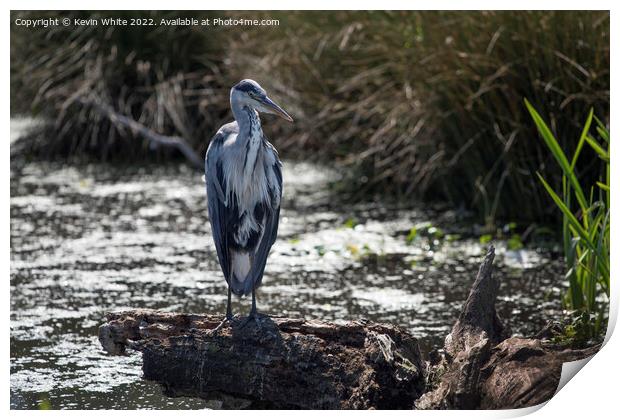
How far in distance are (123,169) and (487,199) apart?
2419 mm

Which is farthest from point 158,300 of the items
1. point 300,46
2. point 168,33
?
point 168,33

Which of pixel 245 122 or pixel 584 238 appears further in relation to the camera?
pixel 584 238

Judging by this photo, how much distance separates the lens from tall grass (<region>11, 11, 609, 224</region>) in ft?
15.7

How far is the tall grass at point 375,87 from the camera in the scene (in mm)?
4793

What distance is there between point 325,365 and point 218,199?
2.07ft

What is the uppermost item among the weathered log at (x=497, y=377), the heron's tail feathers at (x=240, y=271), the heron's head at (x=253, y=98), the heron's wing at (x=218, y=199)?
the heron's head at (x=253, y=98)

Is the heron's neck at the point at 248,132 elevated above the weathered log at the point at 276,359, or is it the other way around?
the heron's neck at the point at 248,132

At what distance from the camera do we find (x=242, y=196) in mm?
3219

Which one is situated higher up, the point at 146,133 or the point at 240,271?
the point at 146,133

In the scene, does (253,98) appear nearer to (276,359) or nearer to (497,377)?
(276,359)

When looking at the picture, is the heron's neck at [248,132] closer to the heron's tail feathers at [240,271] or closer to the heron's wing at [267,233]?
the heron's wing at [267,233]

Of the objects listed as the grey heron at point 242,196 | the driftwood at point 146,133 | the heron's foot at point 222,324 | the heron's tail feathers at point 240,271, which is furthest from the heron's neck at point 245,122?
the driftwood at point 146,133

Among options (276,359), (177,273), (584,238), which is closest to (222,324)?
(276,359)
